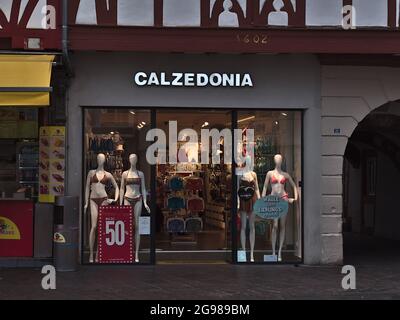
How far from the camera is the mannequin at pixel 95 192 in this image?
1211 centimetres

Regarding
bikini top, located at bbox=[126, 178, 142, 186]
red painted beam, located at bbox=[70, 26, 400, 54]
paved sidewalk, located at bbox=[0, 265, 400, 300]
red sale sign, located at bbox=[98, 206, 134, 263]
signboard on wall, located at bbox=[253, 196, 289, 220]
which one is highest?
red painted beam, located at bbox=[70, 26, 400, 54]

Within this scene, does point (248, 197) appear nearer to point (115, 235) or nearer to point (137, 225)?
point (137, 225)

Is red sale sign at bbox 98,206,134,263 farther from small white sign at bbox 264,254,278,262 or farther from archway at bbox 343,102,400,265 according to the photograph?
archway at bbox 343,102,400,265

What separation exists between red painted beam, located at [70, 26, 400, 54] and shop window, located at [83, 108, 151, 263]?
1351 millimetres

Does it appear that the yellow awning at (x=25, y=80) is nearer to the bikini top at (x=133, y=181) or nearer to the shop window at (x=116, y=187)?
the shop window at (x=116, y=187)

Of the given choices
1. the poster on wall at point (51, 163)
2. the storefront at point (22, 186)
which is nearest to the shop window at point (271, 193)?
the poster on wall at point (51, 163)

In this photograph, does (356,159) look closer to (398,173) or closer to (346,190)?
(346,190)

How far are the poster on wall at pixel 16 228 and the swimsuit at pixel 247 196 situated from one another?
3796 millimetres

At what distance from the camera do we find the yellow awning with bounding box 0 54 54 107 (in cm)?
1049

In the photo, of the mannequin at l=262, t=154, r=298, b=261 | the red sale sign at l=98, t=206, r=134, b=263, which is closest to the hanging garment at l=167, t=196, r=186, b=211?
the red sale sign at l=98, t=206, r=134, b=263

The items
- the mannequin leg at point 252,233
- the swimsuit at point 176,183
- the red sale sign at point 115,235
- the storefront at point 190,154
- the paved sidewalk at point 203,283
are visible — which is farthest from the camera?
the swimsuit at point 176,183

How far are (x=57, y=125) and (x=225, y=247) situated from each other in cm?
378

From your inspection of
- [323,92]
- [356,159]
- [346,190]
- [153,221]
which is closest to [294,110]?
[323,92]

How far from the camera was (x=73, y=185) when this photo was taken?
11945 millimetres
